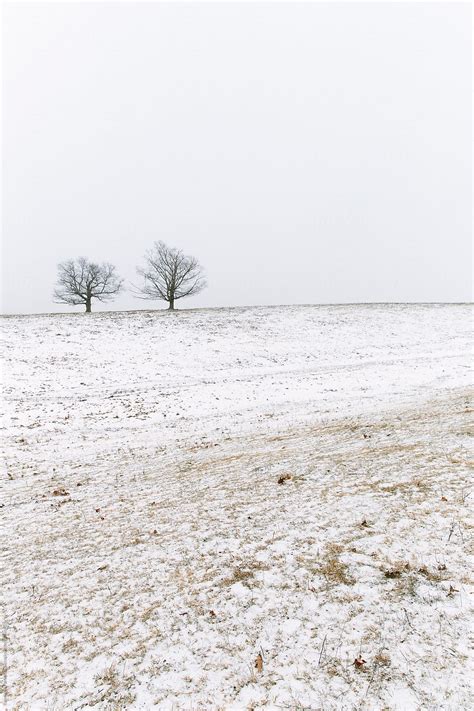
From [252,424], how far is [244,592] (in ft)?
28.4

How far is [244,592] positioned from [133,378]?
16.0m

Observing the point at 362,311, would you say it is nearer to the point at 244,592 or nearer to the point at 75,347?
the point at 75,347

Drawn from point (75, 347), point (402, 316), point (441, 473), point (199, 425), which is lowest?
point (199, 425)

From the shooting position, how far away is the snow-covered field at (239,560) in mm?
3129

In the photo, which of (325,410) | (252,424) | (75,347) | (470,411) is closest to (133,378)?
(75,347)

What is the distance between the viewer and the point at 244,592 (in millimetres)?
4035

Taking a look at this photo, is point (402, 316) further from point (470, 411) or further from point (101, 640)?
point (101, 640)

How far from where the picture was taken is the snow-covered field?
3.13 m

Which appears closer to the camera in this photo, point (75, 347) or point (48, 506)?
point (48, 506)

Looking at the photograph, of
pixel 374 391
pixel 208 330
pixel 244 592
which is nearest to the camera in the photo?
pixel 244 592

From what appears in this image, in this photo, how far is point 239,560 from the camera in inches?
180

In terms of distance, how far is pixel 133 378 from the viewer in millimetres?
18953

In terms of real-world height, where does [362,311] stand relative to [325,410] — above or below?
above

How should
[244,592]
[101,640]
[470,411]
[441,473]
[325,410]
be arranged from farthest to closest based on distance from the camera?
[325,410], [470,411], [441,473], [244,592], [101,640]
